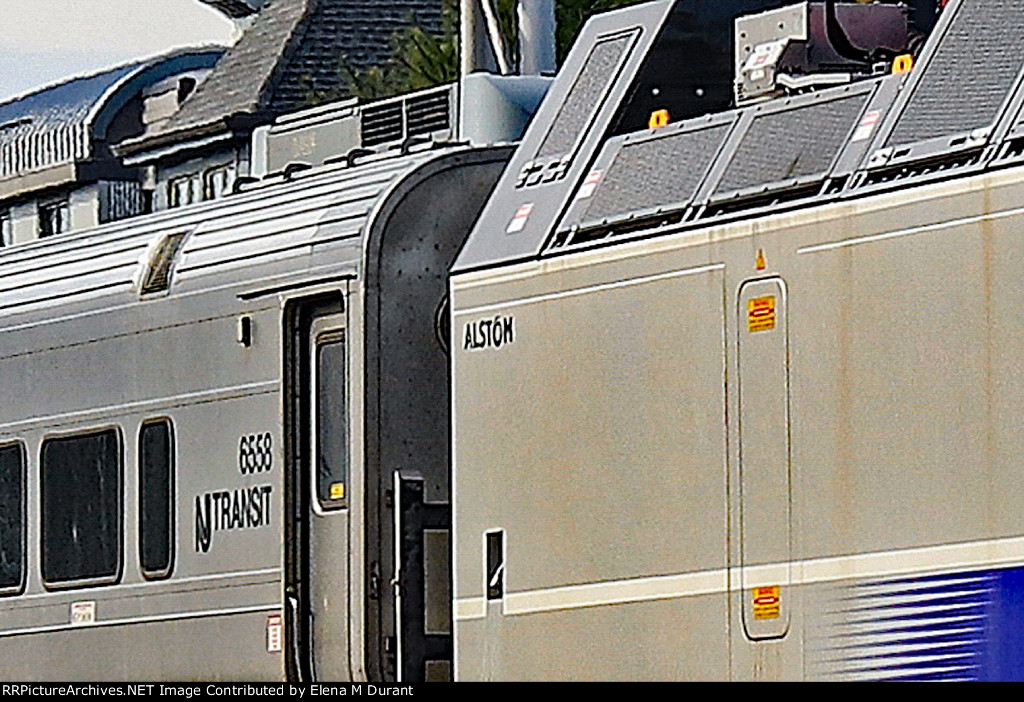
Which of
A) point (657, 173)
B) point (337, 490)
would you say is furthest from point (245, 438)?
point (657, 173)

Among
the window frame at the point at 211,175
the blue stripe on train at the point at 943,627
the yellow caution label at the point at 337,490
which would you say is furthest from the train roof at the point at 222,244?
the window frame at the point at 211,175

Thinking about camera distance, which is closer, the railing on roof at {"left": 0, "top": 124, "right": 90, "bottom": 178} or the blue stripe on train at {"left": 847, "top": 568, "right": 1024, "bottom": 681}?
the blue stripe on train at {"left": 847, "top": 568, "right": 1024, "bottom": 681}

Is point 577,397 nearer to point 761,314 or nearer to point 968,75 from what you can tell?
point 761,314

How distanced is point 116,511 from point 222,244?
1248mm

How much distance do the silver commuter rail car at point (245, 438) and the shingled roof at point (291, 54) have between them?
1935cm

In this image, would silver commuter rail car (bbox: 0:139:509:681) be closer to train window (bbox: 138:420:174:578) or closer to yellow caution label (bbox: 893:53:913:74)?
train window (bbox: 138:420:174:578)

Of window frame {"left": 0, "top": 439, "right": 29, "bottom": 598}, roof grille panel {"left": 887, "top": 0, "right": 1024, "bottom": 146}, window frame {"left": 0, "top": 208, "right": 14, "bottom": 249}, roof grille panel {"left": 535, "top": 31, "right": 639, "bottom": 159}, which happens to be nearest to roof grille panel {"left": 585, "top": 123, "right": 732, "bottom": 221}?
roof grille panel {"left": 535, "top": 31, "right": 639, "bottom": 159}

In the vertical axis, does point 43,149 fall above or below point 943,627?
above

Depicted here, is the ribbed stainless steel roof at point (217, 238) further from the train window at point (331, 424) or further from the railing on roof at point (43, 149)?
the railing on roof at point (43, 149)

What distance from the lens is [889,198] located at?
822cm

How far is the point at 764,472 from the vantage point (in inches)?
340

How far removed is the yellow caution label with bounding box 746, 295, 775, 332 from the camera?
28.3ft

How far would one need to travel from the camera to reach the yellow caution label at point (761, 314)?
863cm
